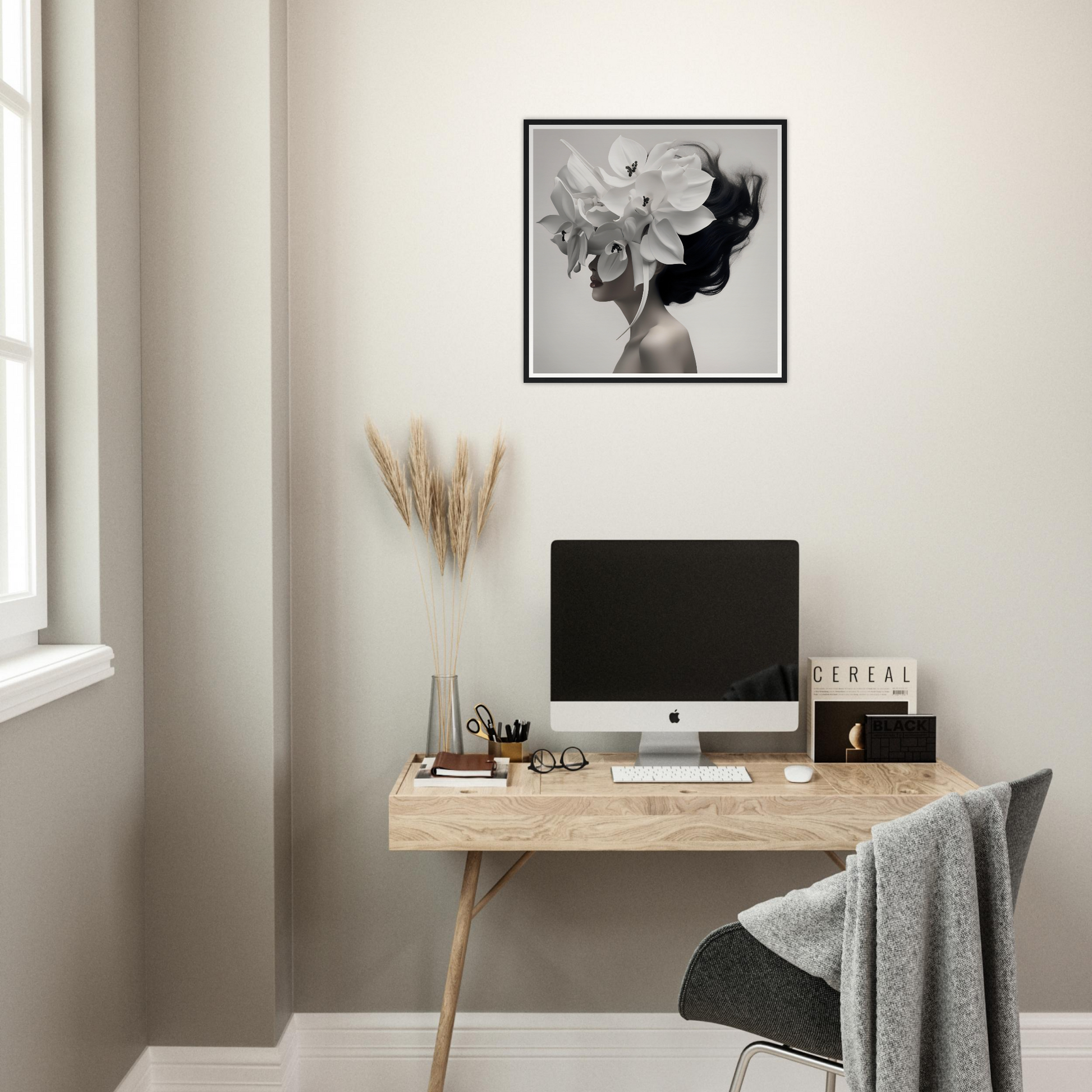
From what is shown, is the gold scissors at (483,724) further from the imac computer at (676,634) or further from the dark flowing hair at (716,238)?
the dark flowing hair at (716,238)

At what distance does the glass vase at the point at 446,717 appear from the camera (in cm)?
210

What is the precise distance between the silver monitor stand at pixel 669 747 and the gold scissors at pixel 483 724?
33 cm

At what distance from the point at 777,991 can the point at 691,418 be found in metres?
1.25

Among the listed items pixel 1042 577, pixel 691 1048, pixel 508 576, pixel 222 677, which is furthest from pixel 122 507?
pixel 1042 577

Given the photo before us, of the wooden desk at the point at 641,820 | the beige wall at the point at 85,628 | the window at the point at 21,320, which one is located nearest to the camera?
the beige wall at the point at 85,628

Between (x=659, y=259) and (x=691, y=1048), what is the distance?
1.89m

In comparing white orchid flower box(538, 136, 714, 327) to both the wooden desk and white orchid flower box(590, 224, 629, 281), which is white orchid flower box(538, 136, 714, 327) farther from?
the wooden desk

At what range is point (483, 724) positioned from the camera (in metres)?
2.17

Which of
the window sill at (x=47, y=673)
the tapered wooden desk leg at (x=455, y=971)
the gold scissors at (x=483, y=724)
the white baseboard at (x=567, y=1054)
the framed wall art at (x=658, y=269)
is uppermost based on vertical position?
the framed wall art at (x=658, y=269)

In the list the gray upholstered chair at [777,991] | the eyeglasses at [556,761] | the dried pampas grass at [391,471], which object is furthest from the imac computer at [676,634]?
the gray upholstered chair at [777,991]

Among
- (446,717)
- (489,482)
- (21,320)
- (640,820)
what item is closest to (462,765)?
(446,717)

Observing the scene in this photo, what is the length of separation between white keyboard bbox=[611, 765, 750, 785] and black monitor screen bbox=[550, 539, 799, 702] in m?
0.15

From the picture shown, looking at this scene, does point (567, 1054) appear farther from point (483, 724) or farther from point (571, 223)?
point (571, 223)

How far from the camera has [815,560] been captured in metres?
2.23
